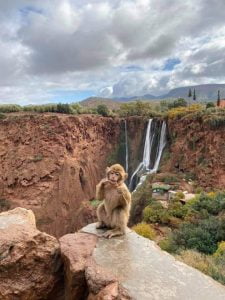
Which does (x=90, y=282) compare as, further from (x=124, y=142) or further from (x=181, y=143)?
(x=124, y=142)

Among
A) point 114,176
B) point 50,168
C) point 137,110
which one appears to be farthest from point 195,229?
point 137,110

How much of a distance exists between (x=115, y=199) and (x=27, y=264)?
1659 mm

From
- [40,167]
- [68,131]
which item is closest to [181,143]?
[68,131]

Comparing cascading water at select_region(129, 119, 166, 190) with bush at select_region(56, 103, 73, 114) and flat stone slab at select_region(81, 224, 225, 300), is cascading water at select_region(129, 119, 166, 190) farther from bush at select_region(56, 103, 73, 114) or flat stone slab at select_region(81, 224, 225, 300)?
flat stone slab at select_region(81, 224, 225, 300)

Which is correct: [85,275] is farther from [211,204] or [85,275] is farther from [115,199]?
[211,204]

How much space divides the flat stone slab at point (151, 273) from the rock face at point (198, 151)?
65.9 feet

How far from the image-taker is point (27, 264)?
4.93 meters

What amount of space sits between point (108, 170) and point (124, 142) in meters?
30.6

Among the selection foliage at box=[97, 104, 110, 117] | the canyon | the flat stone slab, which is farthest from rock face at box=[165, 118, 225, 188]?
the flat stone slab

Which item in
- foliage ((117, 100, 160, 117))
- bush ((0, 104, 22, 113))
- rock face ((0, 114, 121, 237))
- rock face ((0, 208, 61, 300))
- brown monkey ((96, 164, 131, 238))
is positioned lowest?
rock face ((0, 114, 121, 237))

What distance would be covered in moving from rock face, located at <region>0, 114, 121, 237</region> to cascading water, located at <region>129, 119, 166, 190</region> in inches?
183

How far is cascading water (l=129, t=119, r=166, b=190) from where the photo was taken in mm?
30812

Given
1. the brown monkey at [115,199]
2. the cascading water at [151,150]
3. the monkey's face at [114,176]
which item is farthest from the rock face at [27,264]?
the cascading water at [151,150]

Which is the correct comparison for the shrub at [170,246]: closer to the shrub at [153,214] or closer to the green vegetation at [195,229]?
the green vegetation at [195,229]
